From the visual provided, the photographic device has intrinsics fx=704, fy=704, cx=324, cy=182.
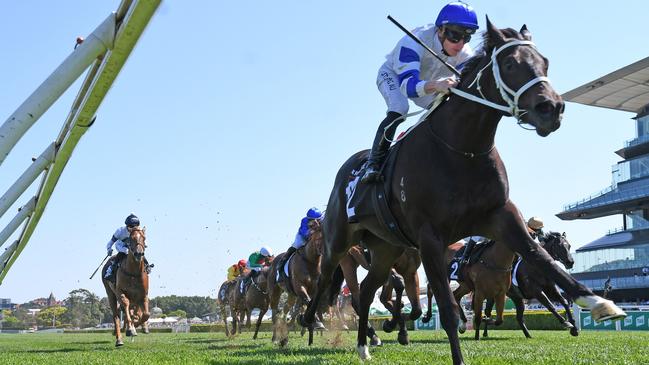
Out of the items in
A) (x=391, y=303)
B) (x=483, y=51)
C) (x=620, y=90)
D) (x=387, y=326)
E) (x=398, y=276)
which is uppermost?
(x=620, y=90)

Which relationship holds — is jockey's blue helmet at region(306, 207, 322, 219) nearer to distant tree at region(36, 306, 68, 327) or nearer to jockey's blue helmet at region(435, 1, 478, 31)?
jockey's blue helmet at region(435, 1, 478, 31)

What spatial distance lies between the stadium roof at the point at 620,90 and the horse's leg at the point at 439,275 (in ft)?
190

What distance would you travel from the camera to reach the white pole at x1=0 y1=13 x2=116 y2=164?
2.82 m

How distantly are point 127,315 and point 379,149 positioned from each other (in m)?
10.6

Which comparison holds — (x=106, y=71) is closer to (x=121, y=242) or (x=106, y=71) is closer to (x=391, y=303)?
(x=391, y=303)

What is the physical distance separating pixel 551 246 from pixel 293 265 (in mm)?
5772

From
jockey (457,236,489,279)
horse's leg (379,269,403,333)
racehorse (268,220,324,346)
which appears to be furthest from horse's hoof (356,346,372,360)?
jockey (457,236,489,279)

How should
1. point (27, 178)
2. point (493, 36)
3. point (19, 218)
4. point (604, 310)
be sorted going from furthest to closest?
point (19, 218) → point (493, 36) → point (604, 310) → point (27, 178)

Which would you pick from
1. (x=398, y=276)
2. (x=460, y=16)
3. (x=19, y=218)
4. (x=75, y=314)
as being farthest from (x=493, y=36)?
(x=75, y=314)

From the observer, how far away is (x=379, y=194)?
6.92 metres

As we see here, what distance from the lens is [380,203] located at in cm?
688

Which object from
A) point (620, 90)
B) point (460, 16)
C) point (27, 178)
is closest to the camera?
point (27, 178)

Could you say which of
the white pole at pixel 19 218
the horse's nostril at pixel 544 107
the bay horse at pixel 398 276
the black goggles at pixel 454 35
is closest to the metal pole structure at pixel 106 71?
the white pole at pixel 19 218

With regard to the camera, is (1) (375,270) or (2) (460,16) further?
(1) (375,270)
